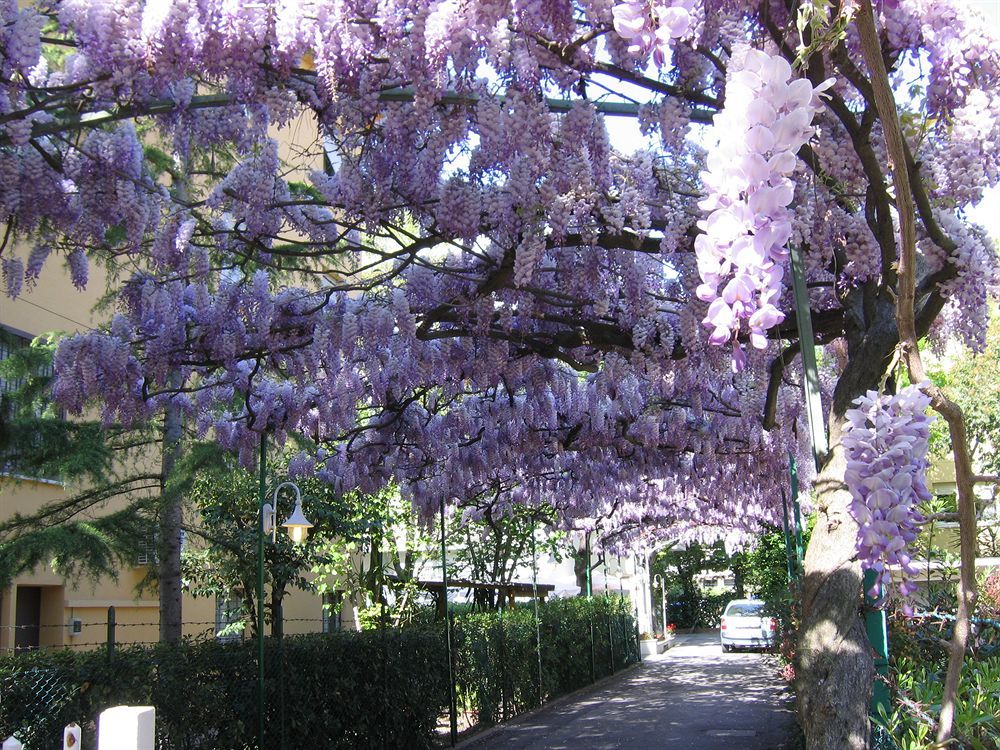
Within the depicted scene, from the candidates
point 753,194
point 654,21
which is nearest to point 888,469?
point 753,194

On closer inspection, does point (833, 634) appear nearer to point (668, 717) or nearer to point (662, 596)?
point (668, 717)

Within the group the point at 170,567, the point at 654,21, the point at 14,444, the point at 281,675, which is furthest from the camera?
the point at 170,567

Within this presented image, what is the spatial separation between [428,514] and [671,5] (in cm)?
1252

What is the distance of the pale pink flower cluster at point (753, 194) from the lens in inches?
86.6

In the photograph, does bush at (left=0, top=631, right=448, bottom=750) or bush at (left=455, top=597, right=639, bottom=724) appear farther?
bush at (left=455, top=597, right=639, bottom=724)

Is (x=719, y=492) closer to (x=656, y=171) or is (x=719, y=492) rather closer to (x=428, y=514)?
(x=428, y=514)

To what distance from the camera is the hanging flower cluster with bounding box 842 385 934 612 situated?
3.06m

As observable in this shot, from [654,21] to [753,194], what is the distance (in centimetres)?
92

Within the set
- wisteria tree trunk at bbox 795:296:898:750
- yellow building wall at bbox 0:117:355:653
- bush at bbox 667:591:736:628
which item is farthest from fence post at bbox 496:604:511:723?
bush at bbox 667:591:736:628

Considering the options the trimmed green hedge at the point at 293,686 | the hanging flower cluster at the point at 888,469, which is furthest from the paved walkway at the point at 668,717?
the hanging flower cluster at the point at 888,469

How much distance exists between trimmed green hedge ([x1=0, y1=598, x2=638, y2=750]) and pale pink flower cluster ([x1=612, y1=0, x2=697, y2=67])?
5.20m

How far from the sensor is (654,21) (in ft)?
9.56

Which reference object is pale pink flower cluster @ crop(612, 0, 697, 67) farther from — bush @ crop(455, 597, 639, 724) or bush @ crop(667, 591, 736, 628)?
bush @ crop(667, 591, 736, 628)

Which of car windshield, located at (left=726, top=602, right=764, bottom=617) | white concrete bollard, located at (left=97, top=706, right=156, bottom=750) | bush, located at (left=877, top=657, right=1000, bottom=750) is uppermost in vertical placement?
white concrete bollard, located at (left=97, top=706, right=156, bottom=750)
